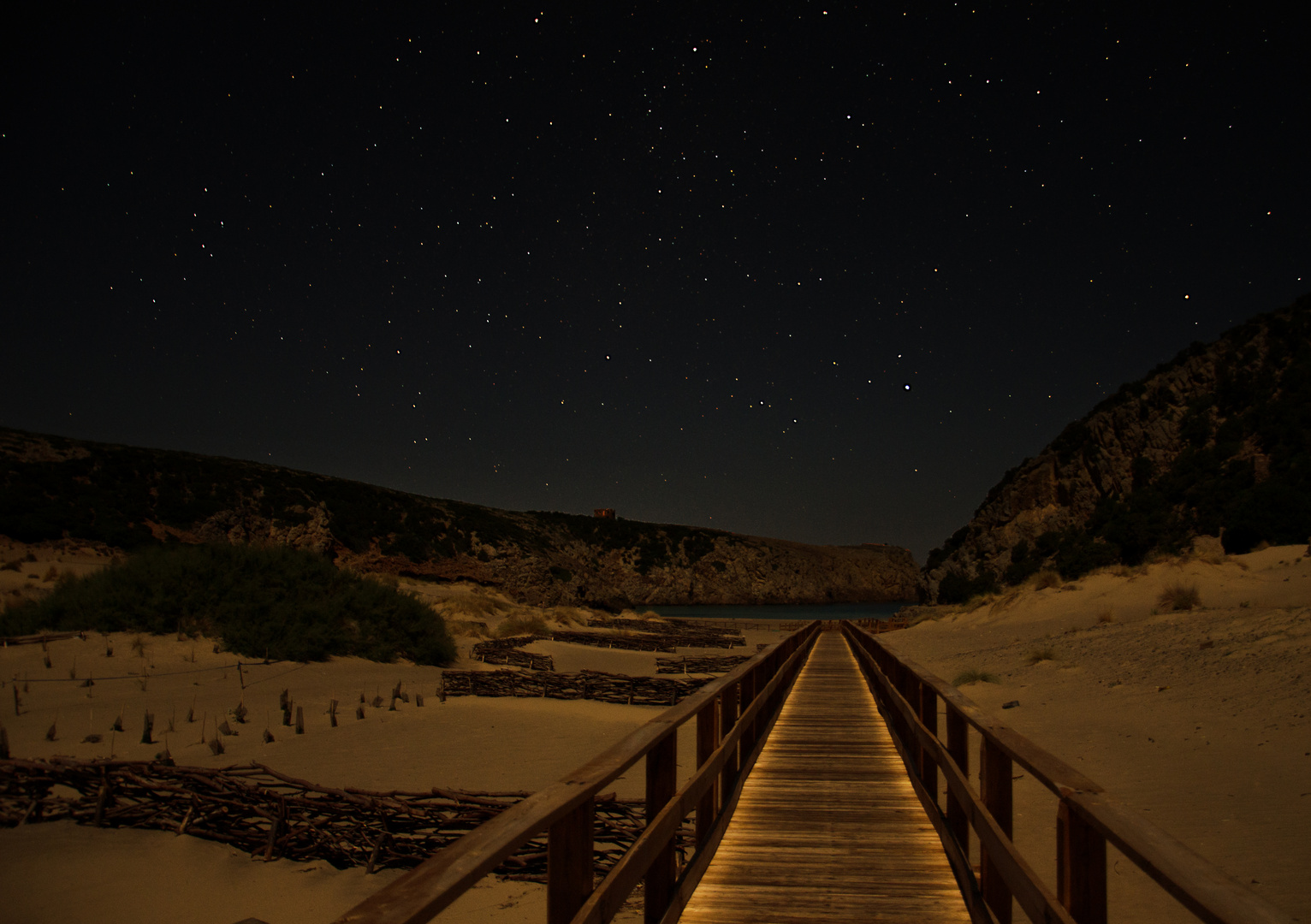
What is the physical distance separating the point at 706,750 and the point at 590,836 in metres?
2.80

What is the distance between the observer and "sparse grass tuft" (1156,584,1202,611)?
1783 cm

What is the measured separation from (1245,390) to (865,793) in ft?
144

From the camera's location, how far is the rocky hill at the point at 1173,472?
31.8m

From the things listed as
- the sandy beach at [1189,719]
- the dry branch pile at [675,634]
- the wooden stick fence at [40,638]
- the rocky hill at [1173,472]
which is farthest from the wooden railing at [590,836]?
the rocky hill at [1173,472]

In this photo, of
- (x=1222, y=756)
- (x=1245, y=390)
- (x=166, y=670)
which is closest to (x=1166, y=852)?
(x=1222, y=756)

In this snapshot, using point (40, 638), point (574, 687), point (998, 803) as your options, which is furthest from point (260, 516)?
point (998, 803)

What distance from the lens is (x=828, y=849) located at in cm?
488

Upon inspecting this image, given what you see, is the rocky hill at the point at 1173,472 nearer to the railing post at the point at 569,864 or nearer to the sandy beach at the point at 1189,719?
the sandy beach at the point at 1189,719

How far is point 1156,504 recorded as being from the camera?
36.3 metres

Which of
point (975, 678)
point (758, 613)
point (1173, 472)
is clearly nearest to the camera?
point (975, 678)

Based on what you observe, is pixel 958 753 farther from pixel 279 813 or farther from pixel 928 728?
pixel 279 813

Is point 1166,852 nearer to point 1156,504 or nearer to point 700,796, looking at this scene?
point 700,796

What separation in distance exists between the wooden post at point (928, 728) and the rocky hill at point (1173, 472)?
30679mm

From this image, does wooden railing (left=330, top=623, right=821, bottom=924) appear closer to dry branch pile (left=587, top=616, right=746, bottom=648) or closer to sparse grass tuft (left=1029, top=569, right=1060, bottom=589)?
sparse grass tuft (left=1029, top=569, right=1060, bottom=589)
